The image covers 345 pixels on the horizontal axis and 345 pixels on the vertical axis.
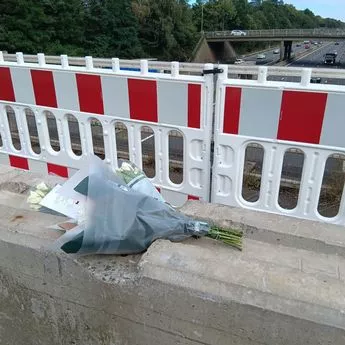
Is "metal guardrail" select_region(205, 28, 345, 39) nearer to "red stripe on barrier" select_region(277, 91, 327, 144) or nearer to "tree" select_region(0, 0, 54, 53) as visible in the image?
"tree" select_region(0, 0, 54, 53)

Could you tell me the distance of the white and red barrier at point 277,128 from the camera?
2.12m

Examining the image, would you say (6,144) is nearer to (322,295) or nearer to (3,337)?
(3,337)

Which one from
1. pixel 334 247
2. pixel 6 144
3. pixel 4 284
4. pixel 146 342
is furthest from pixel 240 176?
pixel 6 144

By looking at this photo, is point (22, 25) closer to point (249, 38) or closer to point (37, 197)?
point (37, 197)

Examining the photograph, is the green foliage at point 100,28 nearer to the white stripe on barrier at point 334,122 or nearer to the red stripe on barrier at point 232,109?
the red stripe on barrier at point 232,109

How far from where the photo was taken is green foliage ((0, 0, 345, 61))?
3888 cm

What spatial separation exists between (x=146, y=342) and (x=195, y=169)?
145cm

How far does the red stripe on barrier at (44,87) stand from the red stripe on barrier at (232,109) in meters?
1.48

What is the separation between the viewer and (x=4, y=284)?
5.10ft

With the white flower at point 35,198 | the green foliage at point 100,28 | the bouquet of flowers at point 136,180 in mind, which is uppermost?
the bouquet of flowers at point 136,180

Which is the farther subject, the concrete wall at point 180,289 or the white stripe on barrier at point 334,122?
the white stripe on barrier at point 334,122

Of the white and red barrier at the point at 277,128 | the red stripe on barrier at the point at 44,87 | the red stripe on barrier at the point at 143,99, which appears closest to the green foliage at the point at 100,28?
the red stripe on barrier at the point at 44,87

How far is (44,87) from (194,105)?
54.4 inches

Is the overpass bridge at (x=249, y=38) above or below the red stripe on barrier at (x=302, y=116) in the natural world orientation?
below
